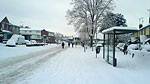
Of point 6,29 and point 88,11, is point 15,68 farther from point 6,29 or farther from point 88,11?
point 6,29

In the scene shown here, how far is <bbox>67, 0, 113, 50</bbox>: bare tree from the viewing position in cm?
2883

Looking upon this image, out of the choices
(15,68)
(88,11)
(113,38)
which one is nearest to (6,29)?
(88,11)

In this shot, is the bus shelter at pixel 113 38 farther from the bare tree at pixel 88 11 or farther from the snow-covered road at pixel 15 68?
the bare tree at pixel 88 11

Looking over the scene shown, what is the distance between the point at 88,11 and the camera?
30.5 meters

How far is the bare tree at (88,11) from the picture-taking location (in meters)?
28.8

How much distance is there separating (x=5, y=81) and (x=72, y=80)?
2754 mm

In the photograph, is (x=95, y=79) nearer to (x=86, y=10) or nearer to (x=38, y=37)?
(x=86, y=10)

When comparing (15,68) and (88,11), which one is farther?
(88,11)

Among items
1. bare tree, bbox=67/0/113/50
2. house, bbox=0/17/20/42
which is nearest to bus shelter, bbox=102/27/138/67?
bare tree, bbox=67/0/113/50

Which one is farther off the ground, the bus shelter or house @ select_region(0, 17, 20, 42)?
house @ select_region(0, 17, 20, 42)

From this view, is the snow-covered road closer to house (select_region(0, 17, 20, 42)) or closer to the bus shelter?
the bus shelter

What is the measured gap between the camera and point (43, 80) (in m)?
5.55

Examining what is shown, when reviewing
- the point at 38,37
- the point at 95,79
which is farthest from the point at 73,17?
the point at 38,37

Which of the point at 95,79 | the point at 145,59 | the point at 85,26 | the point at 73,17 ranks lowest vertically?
the point at 95,79
